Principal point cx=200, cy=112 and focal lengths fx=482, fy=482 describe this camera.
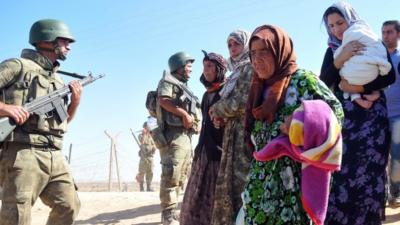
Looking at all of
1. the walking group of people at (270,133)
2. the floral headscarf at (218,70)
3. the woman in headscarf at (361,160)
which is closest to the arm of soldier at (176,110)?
the walking group of people at (270,133)

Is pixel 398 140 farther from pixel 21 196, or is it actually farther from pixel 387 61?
pixel 21 196

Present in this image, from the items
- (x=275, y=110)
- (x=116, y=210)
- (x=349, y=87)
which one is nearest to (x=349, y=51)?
(x=349, y=87)

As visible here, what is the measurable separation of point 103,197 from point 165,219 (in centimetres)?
413

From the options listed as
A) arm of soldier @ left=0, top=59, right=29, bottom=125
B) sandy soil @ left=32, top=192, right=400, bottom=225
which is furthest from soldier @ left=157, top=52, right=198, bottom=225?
arm of soldier @ left=0, top=59, right=29, bottom=125

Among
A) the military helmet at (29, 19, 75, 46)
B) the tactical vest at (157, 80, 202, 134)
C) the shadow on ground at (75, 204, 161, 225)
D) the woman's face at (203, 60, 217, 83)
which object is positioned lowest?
the shadow on ground at (75, 204, 161, 225)

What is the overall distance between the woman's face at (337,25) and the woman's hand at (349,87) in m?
0.43

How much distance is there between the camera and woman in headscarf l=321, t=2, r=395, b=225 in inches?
127

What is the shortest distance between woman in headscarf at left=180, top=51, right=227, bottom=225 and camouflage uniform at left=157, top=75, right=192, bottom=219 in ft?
5.48

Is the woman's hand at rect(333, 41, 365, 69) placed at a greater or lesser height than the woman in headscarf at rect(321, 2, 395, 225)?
greater

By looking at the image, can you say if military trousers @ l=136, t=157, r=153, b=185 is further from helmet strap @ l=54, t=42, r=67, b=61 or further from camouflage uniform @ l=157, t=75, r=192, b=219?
helmet strap @ l=54, t=42, r=67, b=61

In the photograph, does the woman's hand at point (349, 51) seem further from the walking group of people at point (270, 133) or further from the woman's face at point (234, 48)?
the woman's face at point (234, 48)

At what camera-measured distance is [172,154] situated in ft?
20.7

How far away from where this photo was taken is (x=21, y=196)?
4.04 meters

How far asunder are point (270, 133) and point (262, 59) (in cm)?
42
